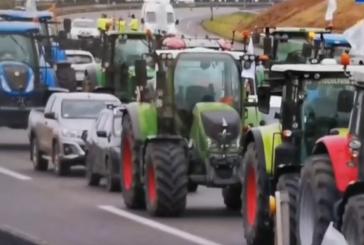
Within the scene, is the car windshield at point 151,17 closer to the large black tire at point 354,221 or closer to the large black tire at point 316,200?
the large black tire at point 316,200

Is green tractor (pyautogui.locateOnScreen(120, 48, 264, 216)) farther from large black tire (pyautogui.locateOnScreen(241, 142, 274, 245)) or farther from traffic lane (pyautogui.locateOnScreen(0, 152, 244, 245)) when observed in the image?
large black tire (pyautogui.locateOnScreen(241, 142, 274, 245))

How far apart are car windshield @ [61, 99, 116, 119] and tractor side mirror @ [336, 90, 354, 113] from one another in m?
13.6

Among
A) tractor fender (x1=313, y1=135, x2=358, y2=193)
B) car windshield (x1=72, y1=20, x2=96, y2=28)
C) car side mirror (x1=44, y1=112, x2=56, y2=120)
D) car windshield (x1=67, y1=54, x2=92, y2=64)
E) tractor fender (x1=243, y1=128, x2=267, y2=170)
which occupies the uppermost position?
tractor fender (x1=313, y1=135, x2=358, y2=193)

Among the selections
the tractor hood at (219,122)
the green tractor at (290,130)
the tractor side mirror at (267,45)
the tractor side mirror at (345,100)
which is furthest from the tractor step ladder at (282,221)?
the tractor side mirror at (267,45)

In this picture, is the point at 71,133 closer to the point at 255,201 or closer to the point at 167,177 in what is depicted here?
the point at 167,177

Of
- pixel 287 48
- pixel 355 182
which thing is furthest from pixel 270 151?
pixel 287 48

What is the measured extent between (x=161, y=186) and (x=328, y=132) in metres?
4.51

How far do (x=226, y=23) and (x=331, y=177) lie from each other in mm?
77425

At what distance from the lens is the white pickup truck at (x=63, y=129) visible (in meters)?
26.8

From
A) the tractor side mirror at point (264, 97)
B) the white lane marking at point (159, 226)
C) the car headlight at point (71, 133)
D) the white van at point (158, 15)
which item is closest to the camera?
the tractor side mirror at point (264, 97)

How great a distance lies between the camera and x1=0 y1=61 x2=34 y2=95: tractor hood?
3347 centimetres

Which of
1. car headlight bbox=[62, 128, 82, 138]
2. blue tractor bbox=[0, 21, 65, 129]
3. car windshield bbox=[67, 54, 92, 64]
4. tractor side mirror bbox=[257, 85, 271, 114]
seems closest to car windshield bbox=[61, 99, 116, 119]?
car headlight bbox=[62, 128, 82, 138]

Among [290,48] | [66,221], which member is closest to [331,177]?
[66,221]

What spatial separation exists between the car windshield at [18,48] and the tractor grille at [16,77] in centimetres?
39
